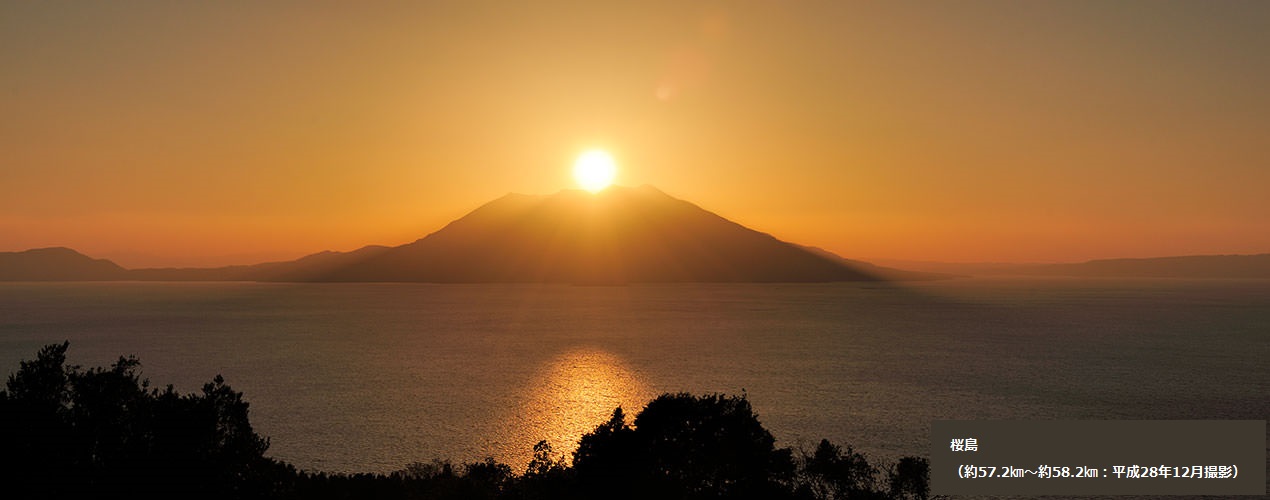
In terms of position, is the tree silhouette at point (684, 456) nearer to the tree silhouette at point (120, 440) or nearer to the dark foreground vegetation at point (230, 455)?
the dark foreground vegetation at point (230, 455)

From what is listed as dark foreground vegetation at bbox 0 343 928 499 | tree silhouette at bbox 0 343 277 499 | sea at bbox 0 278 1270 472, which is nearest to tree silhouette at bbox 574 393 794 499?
dark foreground vegetation at bbox 0 343 928 499

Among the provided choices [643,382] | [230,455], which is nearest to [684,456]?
[230,455]

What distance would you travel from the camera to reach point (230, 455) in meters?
32.5

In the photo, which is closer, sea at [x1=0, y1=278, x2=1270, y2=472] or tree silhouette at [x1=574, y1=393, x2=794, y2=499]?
tree silhouette at [x1=574, y1=393, x2=794, y2=499]

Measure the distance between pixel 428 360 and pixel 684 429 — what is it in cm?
11861

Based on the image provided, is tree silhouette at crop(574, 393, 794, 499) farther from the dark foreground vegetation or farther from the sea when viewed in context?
the sea

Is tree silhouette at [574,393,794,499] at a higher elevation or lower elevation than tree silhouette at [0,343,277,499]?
lower

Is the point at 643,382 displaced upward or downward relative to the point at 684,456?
downward

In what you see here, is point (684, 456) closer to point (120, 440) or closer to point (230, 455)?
point (230, 455)

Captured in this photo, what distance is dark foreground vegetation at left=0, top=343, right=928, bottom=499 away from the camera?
3055cm

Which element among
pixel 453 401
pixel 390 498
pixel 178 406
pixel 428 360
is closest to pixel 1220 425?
pixel 390 498

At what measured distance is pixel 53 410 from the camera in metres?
32.2

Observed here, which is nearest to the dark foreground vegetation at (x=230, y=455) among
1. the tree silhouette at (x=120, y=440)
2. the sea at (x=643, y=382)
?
the tree silhouette at (x=120, y=440)

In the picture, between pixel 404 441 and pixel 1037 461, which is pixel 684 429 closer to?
pixel 1037 461
